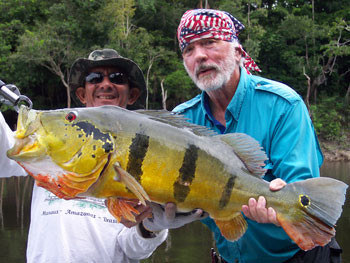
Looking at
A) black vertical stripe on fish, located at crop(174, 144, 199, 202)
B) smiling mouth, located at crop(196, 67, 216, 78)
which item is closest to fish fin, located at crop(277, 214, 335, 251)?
black vertical stripe on fish, located at crop(174, 144, 199, 202)

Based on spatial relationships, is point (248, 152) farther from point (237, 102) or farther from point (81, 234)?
point (81, 234)

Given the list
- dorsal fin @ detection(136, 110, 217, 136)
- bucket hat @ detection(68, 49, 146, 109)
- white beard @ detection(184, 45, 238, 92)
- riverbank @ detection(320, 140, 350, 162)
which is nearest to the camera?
dorsal fin @ detection(136, 110, 217, 136)

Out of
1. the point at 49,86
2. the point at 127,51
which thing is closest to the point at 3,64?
the point at 49,86

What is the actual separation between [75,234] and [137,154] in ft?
3.39

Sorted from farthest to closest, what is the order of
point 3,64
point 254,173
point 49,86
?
point 49,86, point 3,64, point 254,173

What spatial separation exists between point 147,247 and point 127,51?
22312 mm

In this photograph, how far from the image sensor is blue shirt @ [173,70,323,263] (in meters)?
2.24

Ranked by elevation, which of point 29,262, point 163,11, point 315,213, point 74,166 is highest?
point 163,11

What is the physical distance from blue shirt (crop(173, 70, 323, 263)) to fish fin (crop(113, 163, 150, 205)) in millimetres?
1032

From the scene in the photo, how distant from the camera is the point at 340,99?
2931 centimetres

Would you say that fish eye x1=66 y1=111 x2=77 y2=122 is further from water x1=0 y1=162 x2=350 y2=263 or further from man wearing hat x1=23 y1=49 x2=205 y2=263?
water x1=0 y1=162 x2=350 y2=263

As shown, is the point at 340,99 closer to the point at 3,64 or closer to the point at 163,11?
the point at 163,11

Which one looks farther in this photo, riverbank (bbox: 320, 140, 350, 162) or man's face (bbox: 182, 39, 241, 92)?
riverbank (bbox: 320, 140, 350, 162)

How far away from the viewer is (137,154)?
1707 mm
